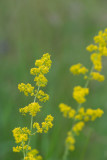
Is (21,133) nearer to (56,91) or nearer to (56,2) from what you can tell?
(56,91)

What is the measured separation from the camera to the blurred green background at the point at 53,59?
4.65 meters

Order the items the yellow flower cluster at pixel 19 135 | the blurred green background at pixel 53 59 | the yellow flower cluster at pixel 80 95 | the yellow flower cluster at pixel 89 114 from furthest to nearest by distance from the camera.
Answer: the blurred green background at pixel 53 59 < the yellow flower cluster at pixel 89 114 < the yellow flower cluster at pixel 80 95 < the yellow flower cluster at pixel 19 135

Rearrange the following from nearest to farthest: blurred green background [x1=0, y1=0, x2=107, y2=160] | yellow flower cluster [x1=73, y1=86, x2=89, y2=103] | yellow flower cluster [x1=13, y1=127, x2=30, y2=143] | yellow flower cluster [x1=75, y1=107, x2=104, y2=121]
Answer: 1. yellow flower cluster [x1=13, y1=127, x2=30, y2=143]
2. yellow flower cluster [x1=73, y1=86, x2=89, y2=103]
3. yellow flower cluster [x1=75, y1=107, x2=104, y2=121]
4. blurred green background [x1=0, y1=0, x2=107, y2=160]

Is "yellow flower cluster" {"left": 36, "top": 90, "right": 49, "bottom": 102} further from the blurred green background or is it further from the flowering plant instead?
the blurred green background

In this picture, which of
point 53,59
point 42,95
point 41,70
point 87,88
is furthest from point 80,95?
point 53,59

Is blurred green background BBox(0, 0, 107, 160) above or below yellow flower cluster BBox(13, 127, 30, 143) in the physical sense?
above

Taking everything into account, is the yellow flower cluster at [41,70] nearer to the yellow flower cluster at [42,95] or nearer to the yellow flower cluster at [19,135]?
the yellow flower cluster at [42,95]

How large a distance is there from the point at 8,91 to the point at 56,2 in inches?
128

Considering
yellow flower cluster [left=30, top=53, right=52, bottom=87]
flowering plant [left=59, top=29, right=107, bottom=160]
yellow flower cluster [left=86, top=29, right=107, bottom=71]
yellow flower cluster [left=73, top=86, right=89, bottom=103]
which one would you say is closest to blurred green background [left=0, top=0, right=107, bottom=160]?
flowering plant [left=59, top=29, right=107, bottom=160]

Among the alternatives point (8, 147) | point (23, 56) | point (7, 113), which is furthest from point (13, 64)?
point (8, 147)

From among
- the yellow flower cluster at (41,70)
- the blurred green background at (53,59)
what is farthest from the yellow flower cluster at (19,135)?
the blurred green background at (53,59)

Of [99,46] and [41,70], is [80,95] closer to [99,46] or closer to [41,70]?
[99,46]

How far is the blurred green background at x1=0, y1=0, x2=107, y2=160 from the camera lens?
465cm

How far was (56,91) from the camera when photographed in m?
5.54
